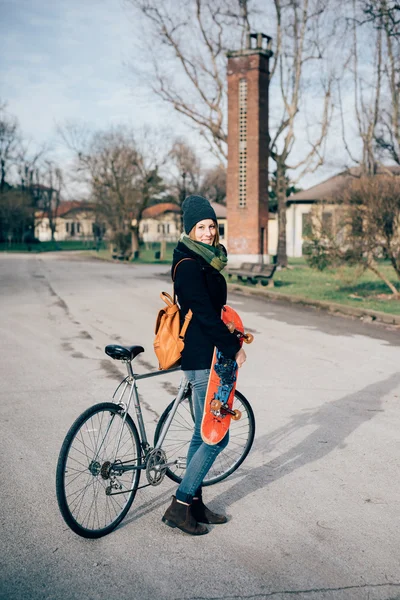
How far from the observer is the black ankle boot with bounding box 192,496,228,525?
12.4 feet

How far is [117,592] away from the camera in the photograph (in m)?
3.01

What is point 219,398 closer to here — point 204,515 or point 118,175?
point 204,515

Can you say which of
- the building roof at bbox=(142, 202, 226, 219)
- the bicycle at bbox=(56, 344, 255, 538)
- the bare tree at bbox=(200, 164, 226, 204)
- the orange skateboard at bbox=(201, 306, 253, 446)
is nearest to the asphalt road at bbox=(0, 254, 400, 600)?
the bicycle at bbox=(56, 344, 255, 538)

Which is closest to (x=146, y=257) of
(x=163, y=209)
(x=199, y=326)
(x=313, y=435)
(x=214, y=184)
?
(x=214, y=184)

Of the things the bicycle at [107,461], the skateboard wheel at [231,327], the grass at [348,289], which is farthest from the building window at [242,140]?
the skateboard wheel at [231,327]

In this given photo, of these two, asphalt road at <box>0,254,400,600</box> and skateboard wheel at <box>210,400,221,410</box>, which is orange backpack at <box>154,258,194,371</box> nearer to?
skateboard wheel at <box>210,400,221,410</box>

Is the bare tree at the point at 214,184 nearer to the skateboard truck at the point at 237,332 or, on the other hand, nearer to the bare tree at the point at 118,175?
the bare tree at the point at 118,175

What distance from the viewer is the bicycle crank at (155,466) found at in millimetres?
3896

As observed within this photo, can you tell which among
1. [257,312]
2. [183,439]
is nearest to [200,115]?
[257,312]

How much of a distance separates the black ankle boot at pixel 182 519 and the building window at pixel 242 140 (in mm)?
26218

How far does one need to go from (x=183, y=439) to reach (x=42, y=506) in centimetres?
118

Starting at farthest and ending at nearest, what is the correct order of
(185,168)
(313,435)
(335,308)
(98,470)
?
(185,168) < (335,308) < (313,435) < (98,470)

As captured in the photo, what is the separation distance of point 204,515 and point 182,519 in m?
0.17

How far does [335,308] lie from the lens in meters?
14.9
